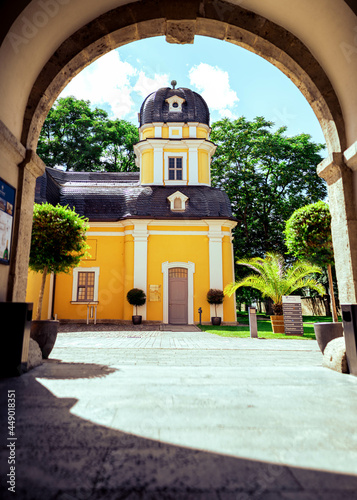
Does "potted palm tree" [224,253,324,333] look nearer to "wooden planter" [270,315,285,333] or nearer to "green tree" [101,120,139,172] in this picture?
"wooden planter" [270,315,285,333]

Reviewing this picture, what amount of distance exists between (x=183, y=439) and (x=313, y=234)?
Answer: 808 cm

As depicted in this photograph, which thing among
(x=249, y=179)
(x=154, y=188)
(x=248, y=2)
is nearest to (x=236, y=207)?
(x=249, y=179)

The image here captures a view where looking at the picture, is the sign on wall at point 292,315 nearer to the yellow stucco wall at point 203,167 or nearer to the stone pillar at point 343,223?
the stone pillar at point 343,223

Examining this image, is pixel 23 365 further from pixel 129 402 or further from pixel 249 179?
pixel 249 179

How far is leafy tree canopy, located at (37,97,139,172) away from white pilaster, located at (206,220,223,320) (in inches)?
565

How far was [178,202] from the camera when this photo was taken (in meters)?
19.1

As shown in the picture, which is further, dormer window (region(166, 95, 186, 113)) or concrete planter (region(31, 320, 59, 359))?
dormer window (region(166, 95, 186, 113))

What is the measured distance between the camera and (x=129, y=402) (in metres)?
2.68

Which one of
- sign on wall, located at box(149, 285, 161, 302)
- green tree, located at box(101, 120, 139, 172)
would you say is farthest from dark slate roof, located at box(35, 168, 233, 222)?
green tree, located at box(101, 120, 139, 172)

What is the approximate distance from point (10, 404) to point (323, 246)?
28.3 ft

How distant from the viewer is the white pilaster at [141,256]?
17.7 metres

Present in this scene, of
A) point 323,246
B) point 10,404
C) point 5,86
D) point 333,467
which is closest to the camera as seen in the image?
point 333,467

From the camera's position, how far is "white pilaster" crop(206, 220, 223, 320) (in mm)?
17859

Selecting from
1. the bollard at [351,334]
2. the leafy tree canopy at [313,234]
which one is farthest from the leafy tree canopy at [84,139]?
the bollard at [351,334]
